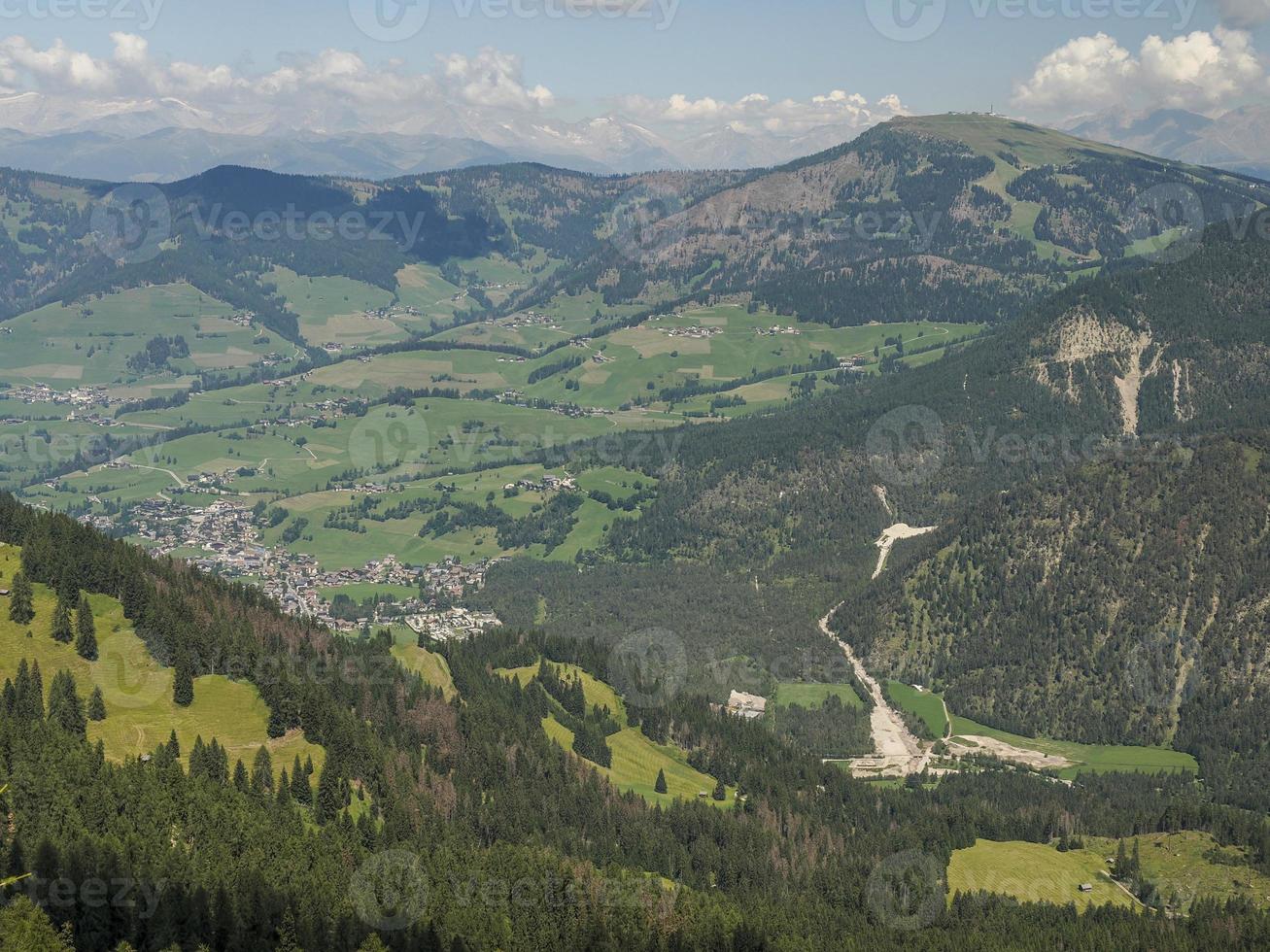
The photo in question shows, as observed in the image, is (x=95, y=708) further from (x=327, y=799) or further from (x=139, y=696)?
(x=327, y=799)

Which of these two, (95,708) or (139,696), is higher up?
(95,708)

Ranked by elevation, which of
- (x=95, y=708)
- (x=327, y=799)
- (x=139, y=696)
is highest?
(x=95, y=708)

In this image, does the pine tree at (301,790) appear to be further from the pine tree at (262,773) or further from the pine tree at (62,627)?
the pine tree at (62,627)

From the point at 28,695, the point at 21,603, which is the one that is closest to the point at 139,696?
the point at 28,695

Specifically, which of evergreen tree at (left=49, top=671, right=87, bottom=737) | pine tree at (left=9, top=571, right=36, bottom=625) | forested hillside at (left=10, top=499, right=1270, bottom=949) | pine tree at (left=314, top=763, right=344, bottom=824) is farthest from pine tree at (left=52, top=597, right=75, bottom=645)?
pine tree at (left=314, top=763, right=344, bottom=824)

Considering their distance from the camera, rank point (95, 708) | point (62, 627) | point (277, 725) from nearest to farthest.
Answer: point (95, 708) < point (277, 725) < point (62, 627)

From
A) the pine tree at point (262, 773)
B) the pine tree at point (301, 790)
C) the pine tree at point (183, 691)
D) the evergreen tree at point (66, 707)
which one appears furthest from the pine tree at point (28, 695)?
the pine tree at point (301, 790)

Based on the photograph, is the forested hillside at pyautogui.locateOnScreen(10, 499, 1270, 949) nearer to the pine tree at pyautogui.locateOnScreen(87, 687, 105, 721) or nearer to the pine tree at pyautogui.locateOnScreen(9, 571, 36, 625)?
the pine tree at pyautogui.locateOnScreen(87, 687, 105, 721)
